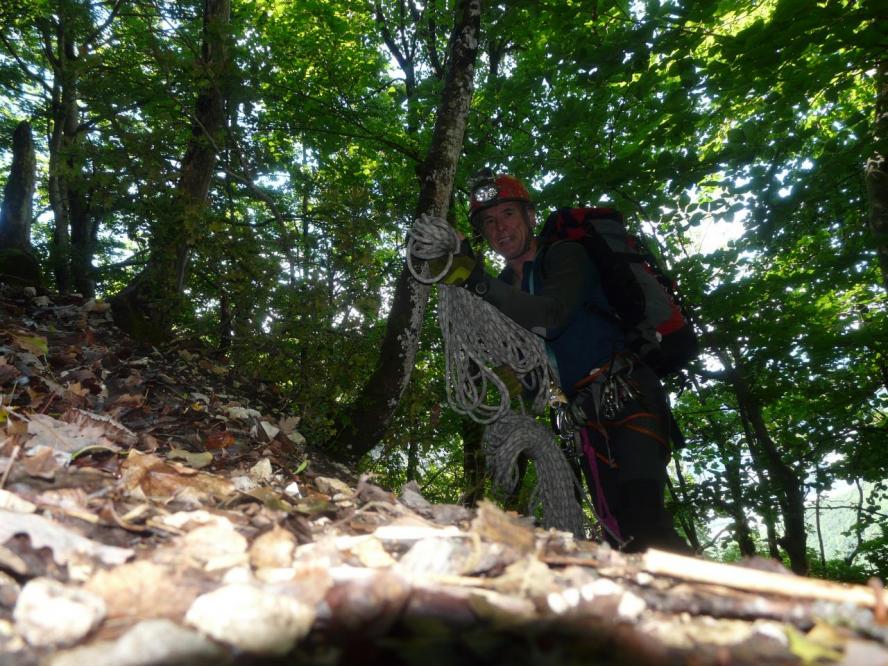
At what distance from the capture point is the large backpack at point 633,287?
378 centimetres

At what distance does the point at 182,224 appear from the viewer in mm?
5012

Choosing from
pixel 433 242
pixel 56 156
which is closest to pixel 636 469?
pixel 433 242

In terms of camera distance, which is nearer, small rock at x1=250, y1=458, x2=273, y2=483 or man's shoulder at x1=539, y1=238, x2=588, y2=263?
small rock at x1=250, y1=458, x2=273, y2=483

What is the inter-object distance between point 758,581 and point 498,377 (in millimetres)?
3110

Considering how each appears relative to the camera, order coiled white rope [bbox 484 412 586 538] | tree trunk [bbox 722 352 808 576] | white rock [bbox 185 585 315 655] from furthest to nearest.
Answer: tree trunk [bbox 722 352 808 576]
coiled white rope [bbox 484 412 586 538]
white rock [bbox 185 585 315 655]

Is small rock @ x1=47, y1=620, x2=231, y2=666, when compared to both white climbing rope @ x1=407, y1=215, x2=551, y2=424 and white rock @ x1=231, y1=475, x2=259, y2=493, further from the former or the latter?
white climbing rope @ x1=407, y1=215, x2=551, y2=424

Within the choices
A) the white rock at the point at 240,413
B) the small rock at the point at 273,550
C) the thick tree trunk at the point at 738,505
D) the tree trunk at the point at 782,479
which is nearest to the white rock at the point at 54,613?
the small rock at the point at 273,550

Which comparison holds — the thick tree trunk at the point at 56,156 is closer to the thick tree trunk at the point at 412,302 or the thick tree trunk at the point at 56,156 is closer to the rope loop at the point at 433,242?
the thick tree trunk at the point at 412,302

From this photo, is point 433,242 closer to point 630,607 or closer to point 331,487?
point 331,487

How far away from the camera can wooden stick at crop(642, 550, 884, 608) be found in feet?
4.28

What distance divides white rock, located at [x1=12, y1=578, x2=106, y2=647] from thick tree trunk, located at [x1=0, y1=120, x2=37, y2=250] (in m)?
7.15

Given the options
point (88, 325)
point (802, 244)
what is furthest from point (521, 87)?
point (802, 244)

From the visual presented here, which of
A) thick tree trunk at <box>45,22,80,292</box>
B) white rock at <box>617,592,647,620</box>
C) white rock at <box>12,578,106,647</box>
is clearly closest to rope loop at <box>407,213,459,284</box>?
white rock at <box>617,592,647,620</box>

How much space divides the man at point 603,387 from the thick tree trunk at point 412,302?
1.16 m
